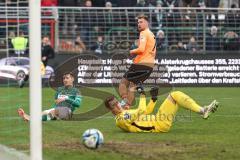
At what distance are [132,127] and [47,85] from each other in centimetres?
1571

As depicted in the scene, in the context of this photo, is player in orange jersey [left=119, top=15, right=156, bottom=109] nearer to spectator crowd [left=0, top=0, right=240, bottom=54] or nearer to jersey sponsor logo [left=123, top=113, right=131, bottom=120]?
jersey sponsor logo [left=123, top=113, right=131, bottom=120]

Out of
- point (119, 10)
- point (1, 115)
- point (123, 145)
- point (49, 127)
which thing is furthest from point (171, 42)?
point (123, 145)

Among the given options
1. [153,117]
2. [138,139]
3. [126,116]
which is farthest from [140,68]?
[138,139]

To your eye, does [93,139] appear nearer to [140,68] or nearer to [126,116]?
[126,116]

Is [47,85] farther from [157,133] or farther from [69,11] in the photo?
[157,133]

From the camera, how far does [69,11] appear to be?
31594mm

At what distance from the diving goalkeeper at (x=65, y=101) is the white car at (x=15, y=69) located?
12.9m

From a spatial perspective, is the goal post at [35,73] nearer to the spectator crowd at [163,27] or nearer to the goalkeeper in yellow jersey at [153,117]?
the goalkeeper in yellow jersey at [153,117]

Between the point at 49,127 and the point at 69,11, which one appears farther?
the point at 69,11

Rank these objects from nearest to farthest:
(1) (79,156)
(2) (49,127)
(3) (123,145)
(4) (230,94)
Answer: (1) (79,156)
(3) (123,145)
(2) (49,127)
(4) (230,94)

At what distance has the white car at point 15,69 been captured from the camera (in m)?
29.3

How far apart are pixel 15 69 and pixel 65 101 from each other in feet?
49.3

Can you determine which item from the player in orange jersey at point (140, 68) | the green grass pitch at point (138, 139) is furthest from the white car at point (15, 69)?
the player in orange jersey at point (140, 68)

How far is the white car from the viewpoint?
29312 mm
